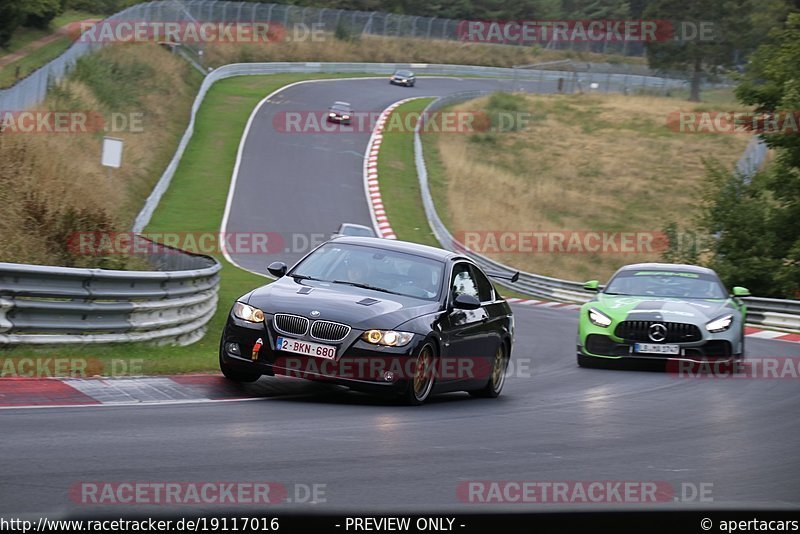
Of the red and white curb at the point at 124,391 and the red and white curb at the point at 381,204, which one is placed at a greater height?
the red and white curb at the point at 124,391

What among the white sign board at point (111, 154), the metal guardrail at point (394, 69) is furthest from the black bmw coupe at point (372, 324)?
the metal guardrail at point (394, 69)

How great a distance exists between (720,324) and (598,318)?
5.25 feet

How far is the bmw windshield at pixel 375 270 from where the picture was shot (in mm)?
10797

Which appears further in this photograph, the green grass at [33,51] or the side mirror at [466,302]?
the green grass at [33,51]

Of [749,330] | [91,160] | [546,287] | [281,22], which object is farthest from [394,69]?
[749,330]

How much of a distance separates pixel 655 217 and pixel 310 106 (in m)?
20.6

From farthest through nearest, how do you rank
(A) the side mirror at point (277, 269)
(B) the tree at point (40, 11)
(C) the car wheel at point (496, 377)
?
(B) the tree at point (40, 11), (C) the car wheel at point (496, 377), (A) the side mirror at point (277, 269)

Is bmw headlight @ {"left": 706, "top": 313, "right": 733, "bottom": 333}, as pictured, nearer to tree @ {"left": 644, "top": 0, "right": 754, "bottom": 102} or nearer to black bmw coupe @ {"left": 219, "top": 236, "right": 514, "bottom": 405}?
black bmw coupe @ {"left": 219, "top": 236, "right": 514, "bottom": 405}

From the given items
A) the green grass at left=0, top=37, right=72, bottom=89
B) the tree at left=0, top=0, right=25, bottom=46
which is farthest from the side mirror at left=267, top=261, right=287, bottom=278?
the tree at left=0, top=0, right=25, bottom=46

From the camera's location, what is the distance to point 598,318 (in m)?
15.4

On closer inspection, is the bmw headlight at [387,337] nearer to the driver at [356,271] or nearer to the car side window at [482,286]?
the driver at [356,271]

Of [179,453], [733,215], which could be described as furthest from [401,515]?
[733,215]

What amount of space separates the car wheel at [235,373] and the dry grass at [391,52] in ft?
197

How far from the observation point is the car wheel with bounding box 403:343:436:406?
32.8 feet
